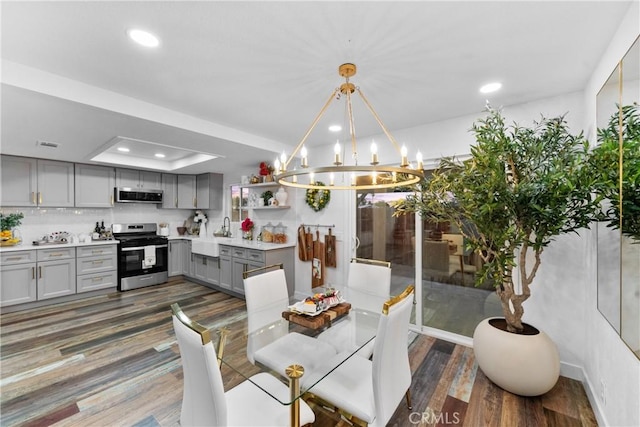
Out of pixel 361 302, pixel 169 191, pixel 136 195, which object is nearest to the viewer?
pixel 361 302

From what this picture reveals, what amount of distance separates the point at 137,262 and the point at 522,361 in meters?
5.69

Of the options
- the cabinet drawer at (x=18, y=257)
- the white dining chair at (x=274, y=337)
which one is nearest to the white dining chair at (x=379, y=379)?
the white dining chair at (x=274, y=337)

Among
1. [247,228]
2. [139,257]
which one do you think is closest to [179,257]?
[139,257]

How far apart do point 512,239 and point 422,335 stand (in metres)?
1.84

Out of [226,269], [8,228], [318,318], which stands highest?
[8,228]

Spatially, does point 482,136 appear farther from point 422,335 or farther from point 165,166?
point 165,166

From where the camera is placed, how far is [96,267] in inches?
178

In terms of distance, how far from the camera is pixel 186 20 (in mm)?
1466

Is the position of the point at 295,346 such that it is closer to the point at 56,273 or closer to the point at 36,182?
the point at 56,273

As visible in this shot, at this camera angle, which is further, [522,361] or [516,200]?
[522,361]

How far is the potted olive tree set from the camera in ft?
5.54

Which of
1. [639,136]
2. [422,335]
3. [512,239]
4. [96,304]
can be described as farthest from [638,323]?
[96,304]

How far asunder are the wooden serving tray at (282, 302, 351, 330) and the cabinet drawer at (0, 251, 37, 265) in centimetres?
437

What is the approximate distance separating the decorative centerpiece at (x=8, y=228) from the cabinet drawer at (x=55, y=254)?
0.46 m
